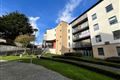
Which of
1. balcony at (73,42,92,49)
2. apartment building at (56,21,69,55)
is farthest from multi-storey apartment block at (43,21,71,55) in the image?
balcony at (73,42,92,49)

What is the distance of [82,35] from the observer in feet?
150

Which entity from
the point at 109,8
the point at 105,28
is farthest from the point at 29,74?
the point at 109,8

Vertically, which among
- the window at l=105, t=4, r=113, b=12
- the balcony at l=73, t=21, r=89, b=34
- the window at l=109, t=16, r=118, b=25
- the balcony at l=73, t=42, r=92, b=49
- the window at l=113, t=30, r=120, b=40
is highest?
the window at l=105, t=4, r=113, b=12

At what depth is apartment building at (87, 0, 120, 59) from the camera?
98.3 ft

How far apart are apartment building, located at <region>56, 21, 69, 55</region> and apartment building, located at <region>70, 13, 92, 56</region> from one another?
16.4 ft

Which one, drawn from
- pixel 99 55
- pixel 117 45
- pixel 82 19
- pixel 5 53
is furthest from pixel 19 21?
pixel 117 45

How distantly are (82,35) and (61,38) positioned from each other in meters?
13.5

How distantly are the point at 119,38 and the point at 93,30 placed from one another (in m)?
9.93

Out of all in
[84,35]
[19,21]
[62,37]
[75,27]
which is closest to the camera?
[84,35]

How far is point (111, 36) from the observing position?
103 ft

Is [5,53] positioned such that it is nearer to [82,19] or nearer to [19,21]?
[19,21]

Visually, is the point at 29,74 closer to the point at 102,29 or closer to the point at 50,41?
the point at 102,29

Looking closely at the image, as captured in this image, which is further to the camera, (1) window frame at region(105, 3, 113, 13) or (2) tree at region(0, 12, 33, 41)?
(2) tree at region(0, 12, 33, 41)

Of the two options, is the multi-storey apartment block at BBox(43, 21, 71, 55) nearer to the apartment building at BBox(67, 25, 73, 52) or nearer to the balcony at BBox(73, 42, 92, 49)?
the apartment building at BBox(67, 25, 73, 52)
